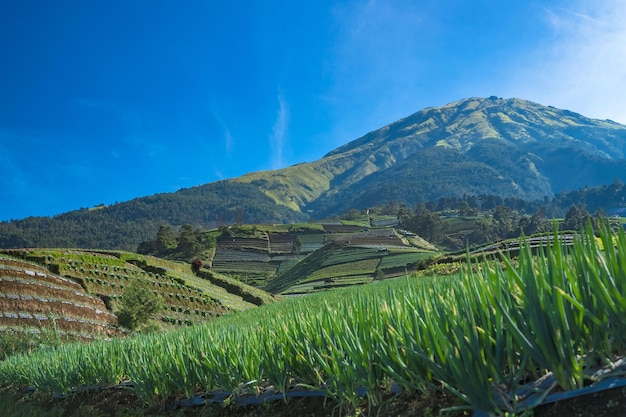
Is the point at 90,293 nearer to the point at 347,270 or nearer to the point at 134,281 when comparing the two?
the point at 134,281

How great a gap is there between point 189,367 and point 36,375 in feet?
15.7

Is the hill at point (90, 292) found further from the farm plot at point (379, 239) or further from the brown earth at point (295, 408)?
the farm plot at point (379, 239)

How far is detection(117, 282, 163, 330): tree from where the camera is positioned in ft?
84.1

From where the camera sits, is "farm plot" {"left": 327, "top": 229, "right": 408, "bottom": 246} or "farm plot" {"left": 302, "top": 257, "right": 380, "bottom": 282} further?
"farm plot" {"left": 327, "top": 229, "right": 408, "bottom": 246}

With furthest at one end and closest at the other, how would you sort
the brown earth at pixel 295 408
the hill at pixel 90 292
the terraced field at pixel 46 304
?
the hill at pixel 90 292 < the terraced field at pixel 46 304 < the brown earth at pixel 295 408

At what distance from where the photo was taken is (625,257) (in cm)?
150

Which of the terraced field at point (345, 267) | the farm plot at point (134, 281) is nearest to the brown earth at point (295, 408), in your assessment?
the farm plot at point (134, 281)

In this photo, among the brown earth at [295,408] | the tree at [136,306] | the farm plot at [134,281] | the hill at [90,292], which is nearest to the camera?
the brown earth at [295,408]

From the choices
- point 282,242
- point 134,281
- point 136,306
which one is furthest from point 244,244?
point 136,306

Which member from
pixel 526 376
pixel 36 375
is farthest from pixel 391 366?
pixel 36 375

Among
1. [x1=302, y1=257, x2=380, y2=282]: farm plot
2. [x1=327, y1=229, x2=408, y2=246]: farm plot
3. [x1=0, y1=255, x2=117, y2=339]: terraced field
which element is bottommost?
[x1=302, y1=257, x2=380, y2=282]: farm plot

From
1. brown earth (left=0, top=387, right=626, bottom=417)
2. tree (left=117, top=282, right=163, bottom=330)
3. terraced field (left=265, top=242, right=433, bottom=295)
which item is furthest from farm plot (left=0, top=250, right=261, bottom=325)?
terraced field (left=265, top=242, right=433, bottom=295)

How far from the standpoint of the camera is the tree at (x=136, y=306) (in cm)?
2564

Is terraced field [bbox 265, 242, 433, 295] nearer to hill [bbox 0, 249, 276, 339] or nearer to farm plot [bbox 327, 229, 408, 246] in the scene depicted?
farm plot [bbox 327, 229, 408, 246]
